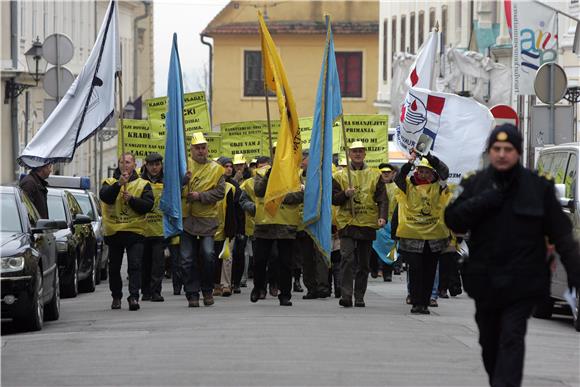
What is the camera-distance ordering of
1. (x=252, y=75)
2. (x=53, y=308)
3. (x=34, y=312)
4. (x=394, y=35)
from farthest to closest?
(x=252, y=75), (x=394, y=35), (x=53, y=308), (x=34, y=312)

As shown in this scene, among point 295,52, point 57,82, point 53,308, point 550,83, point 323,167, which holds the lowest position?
point 53,308

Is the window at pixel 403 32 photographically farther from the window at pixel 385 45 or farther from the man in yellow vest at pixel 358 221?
the man in yellow vest at pixel 358 221

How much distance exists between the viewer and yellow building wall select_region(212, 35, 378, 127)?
82.7 metres

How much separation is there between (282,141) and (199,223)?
1424 millimetres

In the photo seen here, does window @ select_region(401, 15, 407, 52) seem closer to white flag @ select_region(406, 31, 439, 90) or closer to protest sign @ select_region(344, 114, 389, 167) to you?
white flag @ select_region(406, 31, 439, 90)

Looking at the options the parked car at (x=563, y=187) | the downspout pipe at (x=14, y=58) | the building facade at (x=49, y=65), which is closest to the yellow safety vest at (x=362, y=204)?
the parked car at (x=563, y=187)

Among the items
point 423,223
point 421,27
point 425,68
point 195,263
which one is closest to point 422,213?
point 423,223

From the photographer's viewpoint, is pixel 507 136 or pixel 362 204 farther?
→ pixel 362 204

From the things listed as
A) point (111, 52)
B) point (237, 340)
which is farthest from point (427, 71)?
point (237, 340)

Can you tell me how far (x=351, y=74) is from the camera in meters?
82.6

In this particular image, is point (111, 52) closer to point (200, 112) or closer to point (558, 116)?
point (200, 112)

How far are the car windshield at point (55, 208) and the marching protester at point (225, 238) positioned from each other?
2.66m

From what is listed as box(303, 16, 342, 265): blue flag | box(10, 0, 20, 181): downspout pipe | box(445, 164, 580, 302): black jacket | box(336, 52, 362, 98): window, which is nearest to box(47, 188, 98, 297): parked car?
box(303, 16, 342, 265): blue flag

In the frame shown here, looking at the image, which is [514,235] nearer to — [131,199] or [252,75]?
[131,199]
